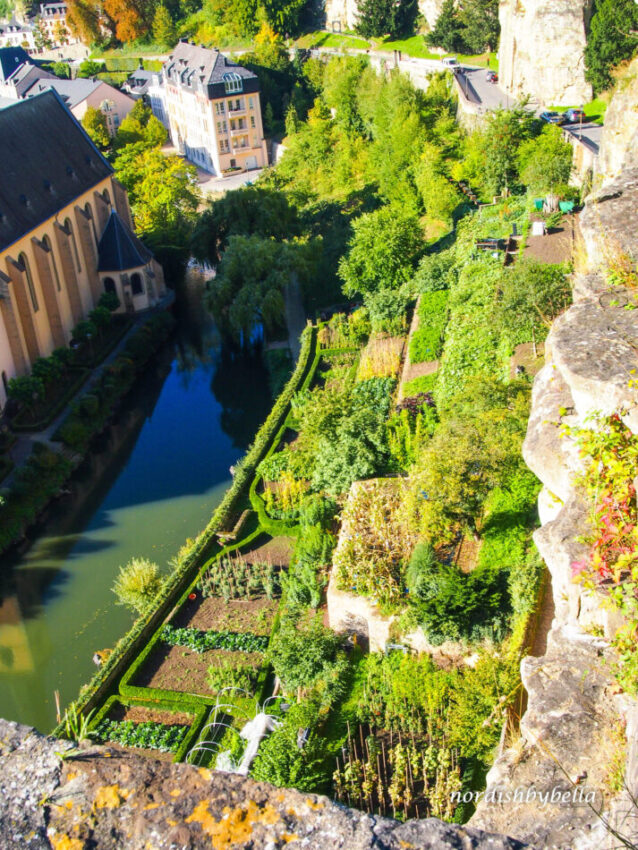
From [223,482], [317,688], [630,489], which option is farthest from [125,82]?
[630,489]

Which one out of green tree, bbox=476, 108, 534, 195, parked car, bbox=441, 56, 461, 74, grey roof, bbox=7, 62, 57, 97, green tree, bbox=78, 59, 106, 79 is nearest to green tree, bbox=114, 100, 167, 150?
grey roof, bbox=7, 62, 57, 97

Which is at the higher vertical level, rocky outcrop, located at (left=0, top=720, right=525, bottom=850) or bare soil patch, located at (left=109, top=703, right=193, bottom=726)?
rocky outcrop, located at (left=0, top=720, right=525, bottom=850)

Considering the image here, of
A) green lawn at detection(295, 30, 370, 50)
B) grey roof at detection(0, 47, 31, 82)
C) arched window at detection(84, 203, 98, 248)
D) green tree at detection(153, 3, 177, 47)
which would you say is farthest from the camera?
green tree at detection(153, 3, 177, 47)

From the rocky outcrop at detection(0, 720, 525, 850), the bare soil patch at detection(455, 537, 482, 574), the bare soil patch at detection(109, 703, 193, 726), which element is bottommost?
the bare soil patch at detection(109, 703, 193, 726)

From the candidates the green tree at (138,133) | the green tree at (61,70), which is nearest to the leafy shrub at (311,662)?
the green tree at (138,133)

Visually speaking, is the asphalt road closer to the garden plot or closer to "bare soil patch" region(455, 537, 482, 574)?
"bare soil patch" region(455, 537, 482, 574)

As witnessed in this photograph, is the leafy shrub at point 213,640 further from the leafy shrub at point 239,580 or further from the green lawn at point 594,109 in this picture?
the green lawn at point 594,109
